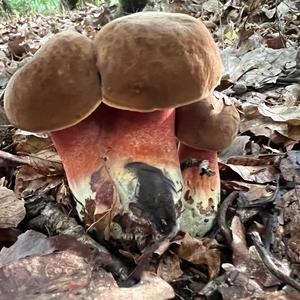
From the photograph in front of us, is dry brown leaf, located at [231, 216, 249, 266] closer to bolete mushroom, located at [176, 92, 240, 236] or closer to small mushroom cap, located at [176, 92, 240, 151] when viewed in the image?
bolete mushroom, located at [176, 92, 240, 236]

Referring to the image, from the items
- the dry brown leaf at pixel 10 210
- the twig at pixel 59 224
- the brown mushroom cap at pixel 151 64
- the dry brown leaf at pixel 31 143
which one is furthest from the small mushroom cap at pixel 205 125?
the dry brown leaf at pixel 31 143

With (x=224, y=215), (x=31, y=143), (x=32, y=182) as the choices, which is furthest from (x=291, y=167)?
(x=31, y=143)

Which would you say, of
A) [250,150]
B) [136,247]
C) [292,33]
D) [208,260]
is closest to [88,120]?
[136,247]

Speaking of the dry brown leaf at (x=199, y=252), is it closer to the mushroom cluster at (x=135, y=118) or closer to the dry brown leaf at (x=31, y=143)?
the mushroom cluster at (x=135, y=118)

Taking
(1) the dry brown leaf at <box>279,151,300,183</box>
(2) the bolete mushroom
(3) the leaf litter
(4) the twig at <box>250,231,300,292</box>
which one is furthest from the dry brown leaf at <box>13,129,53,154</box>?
(4) the twig at <box>250,231,300,292</box>

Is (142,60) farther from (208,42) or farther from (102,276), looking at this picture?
(102,276)
